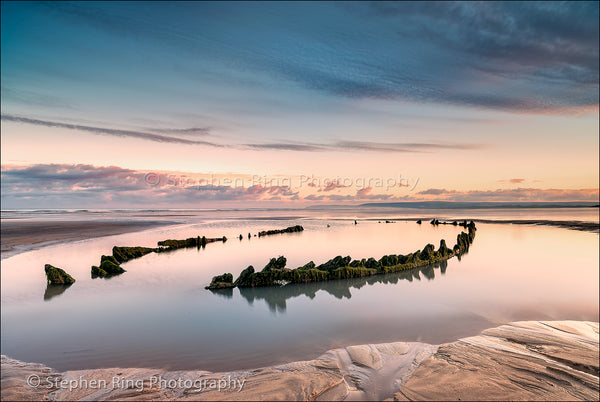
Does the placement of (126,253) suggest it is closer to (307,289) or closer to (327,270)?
(307,289)

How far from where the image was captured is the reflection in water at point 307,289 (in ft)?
34.5

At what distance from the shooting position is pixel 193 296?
35.3 feet

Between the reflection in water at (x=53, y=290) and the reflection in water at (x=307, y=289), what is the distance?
5.43m

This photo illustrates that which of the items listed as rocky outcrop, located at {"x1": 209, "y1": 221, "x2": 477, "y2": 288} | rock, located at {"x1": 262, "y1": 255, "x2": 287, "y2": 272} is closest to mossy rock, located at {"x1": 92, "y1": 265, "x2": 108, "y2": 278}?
rocky outcrop, located at {"x1": 209, "y1": 221, "x2": 477, "y2": 288}

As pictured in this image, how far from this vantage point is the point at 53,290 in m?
11.1

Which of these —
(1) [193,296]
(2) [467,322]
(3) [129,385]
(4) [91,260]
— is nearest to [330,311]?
(2) [467,322]

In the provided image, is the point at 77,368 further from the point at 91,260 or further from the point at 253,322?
the point at 91,260

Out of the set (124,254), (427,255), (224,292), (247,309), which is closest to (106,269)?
(124,254)

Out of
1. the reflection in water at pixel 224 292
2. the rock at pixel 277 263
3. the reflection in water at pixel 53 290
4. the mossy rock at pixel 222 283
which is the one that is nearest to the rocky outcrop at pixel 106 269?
the reflection in water at pixel 53 290

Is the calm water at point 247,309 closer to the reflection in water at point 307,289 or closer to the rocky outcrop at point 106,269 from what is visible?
the reflection in water at point 307,289

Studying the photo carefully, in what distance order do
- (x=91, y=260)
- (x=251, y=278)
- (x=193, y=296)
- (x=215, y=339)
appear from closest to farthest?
(x=215, y=339) → (x=193, y=296) → (x=251, y=278) → (x=91, y=260)

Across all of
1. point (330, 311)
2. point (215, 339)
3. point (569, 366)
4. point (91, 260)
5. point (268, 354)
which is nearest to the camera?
point (569, 366)

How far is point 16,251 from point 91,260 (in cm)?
668

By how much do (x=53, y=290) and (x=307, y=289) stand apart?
931 centimetres
